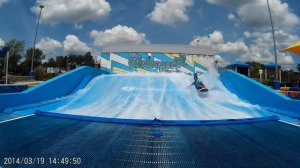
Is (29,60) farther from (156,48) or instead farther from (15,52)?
(156,48)

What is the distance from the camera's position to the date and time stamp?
2842mm

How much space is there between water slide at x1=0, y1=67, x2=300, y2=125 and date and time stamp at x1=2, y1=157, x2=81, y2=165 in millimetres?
2317

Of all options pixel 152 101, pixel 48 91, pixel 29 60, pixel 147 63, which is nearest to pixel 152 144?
pixel 152 101

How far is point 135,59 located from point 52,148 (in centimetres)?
2343

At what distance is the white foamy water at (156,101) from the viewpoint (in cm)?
632

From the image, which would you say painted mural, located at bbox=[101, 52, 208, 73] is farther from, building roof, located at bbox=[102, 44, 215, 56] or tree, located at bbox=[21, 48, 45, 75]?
tree, located at bbox=[21, 48, 45, 75]

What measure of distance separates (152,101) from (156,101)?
13cm

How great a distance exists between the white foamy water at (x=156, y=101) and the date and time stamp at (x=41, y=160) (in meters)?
2.94

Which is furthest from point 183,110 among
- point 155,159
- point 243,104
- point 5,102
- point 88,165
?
point 5,102

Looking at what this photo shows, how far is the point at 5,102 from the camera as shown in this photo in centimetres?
659

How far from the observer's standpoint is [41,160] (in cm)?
294

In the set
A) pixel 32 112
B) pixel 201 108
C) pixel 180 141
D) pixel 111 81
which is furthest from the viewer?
pixel 111 81

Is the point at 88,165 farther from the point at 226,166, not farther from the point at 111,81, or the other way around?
A: the point at 111,81

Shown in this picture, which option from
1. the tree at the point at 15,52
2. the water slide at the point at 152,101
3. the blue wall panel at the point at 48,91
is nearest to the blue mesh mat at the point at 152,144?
the water slide at the point at 152,101
